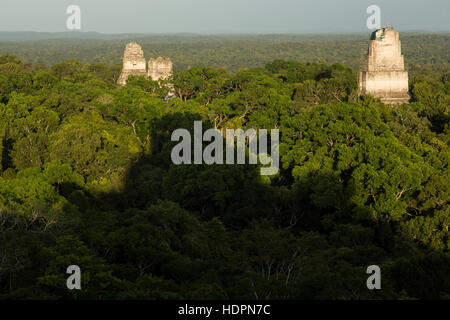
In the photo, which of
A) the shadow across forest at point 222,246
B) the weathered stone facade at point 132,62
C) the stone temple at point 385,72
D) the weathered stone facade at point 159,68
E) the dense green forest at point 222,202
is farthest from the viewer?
the weathered stone facade at point 132,62

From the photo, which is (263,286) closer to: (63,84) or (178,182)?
(178,182)

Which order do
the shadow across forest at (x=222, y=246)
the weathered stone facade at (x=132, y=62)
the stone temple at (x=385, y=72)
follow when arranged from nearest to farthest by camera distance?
the shadow across forest at (x=222, y=246) < the stone temple at (x=385, y=72) < the weathered stone facade at (x=132, y=62)

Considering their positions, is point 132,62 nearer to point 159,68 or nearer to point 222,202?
point 159,68

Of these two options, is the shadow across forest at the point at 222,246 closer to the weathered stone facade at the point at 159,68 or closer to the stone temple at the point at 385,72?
the stone temple at the point at 385,72

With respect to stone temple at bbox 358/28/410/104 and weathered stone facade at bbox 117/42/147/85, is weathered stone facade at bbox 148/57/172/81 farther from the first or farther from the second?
stone temple at bbox 358/28/410/104

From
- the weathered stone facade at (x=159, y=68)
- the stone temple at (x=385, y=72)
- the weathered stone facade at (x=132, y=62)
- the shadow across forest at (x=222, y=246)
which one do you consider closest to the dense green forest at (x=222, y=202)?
the shadow across forest at (x=222, y=246)

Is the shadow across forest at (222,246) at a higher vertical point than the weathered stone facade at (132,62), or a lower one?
lower
